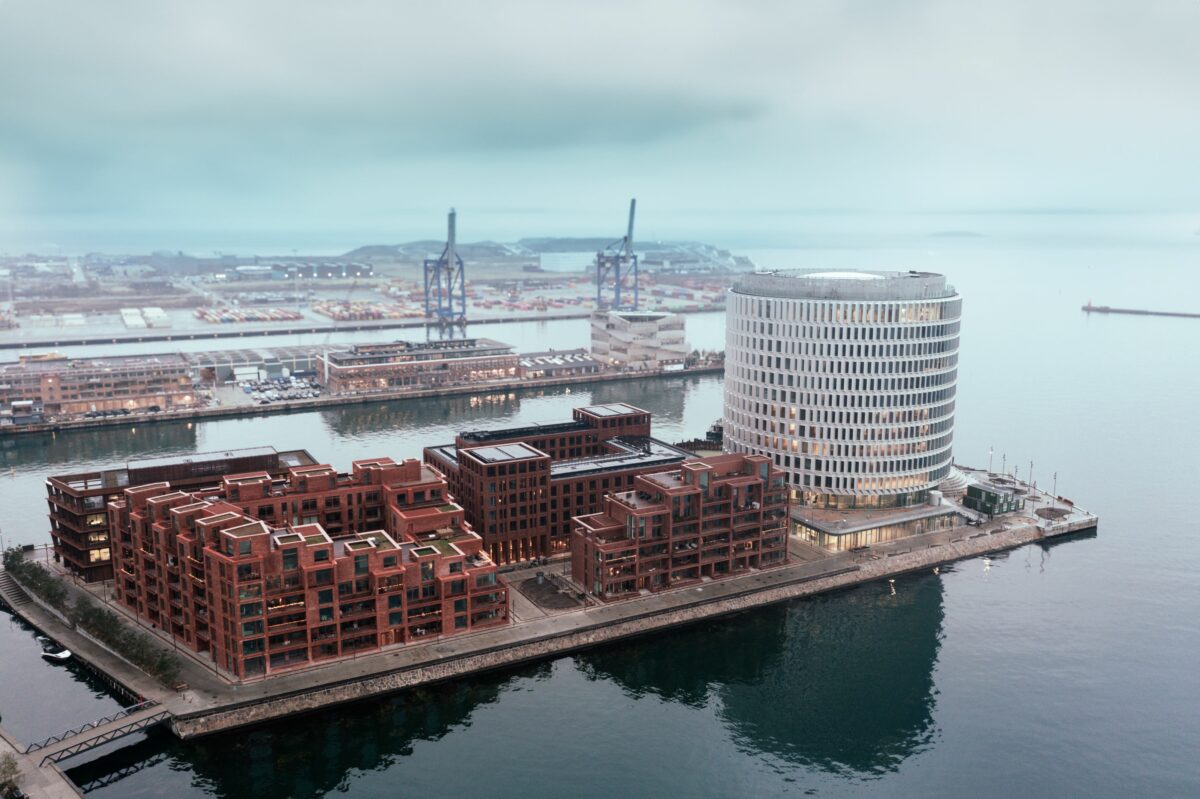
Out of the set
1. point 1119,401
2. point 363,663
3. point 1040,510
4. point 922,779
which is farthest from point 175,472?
point 1119,401

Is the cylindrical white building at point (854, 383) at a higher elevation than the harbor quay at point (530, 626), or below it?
higher

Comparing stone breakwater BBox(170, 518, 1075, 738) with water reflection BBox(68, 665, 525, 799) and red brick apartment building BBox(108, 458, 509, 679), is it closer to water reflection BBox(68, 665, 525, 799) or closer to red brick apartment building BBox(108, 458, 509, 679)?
water reflection BBox(68, 665, 525, 799)

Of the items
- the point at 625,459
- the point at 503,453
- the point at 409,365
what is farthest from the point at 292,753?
the point at 409,365

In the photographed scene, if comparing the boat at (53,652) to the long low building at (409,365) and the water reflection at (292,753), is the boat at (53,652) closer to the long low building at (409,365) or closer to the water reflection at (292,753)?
the water reflection at (292,753)

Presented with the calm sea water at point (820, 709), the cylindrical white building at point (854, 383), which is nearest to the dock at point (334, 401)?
the calm sea water at point (820, 709)

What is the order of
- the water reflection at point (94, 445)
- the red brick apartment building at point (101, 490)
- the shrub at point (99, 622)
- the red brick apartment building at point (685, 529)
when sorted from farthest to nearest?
the water reflection at point (94, 445) < the red brick apartment building at point (101, 490) < the red brick apartment building at point (685, 529) < the shrub at point (99, 622)

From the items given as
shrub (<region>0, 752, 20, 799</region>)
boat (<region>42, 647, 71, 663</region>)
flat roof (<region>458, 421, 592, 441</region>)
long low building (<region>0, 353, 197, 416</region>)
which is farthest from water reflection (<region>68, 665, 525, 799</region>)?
long low building (<region>0, 353, 197, 416</region>)

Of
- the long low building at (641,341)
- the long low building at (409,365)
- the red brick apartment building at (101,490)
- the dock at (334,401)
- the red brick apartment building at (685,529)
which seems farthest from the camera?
the long low building at (641,341)

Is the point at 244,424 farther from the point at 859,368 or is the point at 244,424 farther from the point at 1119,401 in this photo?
the point at 1119,401
